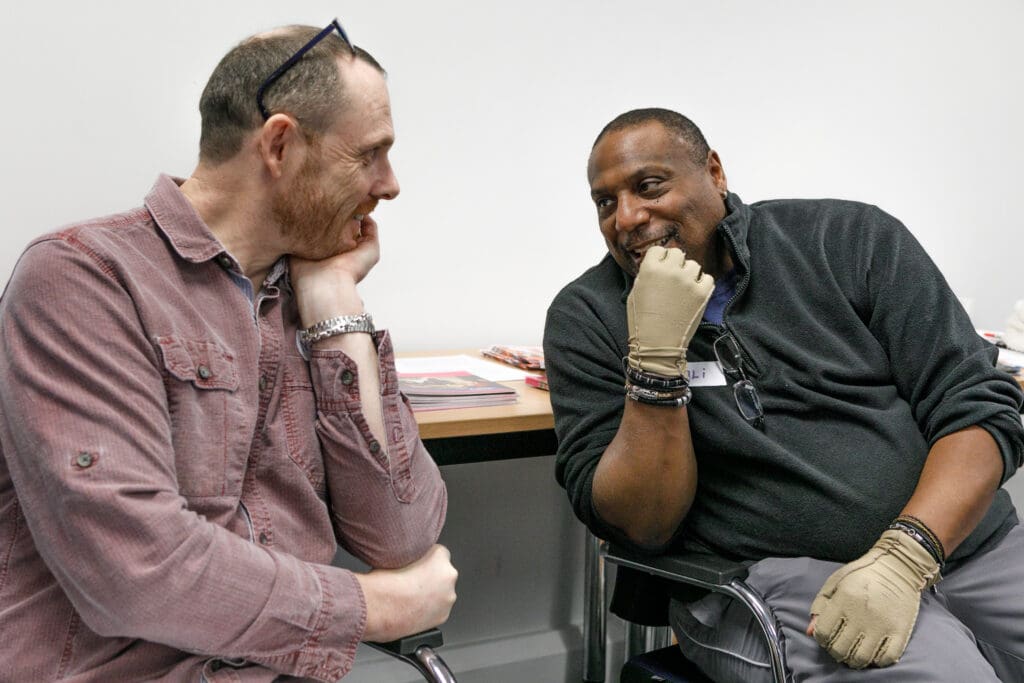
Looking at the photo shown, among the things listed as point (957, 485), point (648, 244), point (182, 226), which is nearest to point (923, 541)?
point (957, 485)

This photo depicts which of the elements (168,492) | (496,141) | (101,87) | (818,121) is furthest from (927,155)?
(168,492)

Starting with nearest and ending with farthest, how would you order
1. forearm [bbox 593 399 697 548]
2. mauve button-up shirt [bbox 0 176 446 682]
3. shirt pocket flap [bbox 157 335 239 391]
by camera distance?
mauve button-up shirt [bbox 0 176 446 682], shirt pocket flap [bbox 157 335 239 391], forearm [bbox 593 399 697 548]

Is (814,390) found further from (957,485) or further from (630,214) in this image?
(630,214)

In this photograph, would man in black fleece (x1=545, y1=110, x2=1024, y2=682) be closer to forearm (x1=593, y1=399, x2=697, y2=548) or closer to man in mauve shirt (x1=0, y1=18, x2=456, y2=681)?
forearm (x1=593, y1=399, x2=697, y2=548)

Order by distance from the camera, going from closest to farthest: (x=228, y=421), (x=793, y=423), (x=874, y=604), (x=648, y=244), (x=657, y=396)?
1. (x=228, y=421)
2. (x=874, y=604)
3. (x=657, y=396)
4. (x=793, y=423)
5. (x=648, y=244)

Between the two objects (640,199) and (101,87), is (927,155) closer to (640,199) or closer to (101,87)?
(640,199)

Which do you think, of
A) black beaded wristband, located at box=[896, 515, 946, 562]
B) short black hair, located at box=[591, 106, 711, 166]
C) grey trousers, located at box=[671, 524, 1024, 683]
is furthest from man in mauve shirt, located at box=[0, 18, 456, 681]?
black beaded wristband, located at box=[896, 515, 946, 562]

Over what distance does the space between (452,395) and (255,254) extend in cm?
58

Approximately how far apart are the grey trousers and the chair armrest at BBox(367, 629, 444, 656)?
496 mm

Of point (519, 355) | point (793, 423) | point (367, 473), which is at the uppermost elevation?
point (367, 473)

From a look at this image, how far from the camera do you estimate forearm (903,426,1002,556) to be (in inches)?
53.9

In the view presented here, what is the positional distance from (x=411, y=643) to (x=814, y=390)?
0.83 meters

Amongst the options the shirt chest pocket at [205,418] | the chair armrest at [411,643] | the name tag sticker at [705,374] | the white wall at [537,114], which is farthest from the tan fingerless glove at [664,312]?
the white wall at [537,114]

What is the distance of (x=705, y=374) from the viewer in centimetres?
154
